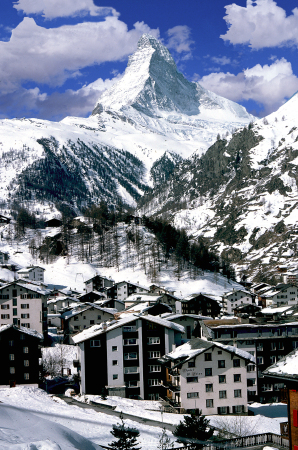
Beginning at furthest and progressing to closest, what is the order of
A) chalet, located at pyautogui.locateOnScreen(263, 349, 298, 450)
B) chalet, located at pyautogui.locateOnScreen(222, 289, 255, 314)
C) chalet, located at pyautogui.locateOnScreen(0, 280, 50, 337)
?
chalet, located at pyautogui.locateOnScreen(222, 289, 255, 314), chalet, located at pyautogui.locateOnScreen(0, 280, 50, 337), chalet, located at pyautogui.locateOnScreen(263, 349, 298, 450)

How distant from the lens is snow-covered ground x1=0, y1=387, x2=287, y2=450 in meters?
22.0

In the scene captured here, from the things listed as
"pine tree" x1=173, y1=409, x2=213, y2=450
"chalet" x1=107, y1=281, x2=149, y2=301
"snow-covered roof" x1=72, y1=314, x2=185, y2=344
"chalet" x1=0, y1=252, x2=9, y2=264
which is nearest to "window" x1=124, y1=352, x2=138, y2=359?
"snow-covered roof" x1=72, y1=314, x2=185, y2=344

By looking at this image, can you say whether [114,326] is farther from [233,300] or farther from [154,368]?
[233,300]

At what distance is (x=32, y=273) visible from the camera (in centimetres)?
12062

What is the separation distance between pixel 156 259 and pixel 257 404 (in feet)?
258

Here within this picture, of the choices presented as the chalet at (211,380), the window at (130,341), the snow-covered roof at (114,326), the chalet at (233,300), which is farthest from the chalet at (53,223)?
the chalet at (211,380)

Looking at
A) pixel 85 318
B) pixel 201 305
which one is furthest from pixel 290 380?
pixel 201 305

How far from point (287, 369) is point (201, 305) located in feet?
281

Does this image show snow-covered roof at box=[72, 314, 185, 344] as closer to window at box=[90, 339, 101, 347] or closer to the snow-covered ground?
window at box=[90, 339, 101, 347]

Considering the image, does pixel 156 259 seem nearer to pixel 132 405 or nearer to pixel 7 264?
pixel 7 264

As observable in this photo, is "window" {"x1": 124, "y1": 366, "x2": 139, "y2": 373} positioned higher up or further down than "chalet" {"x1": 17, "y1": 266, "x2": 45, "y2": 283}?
further down

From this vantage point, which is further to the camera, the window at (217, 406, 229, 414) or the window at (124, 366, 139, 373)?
the window at (124, 366, 139, 373)

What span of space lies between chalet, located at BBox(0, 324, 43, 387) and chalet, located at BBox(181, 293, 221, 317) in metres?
46.8

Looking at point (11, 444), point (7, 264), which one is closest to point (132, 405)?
point (11, 444)
